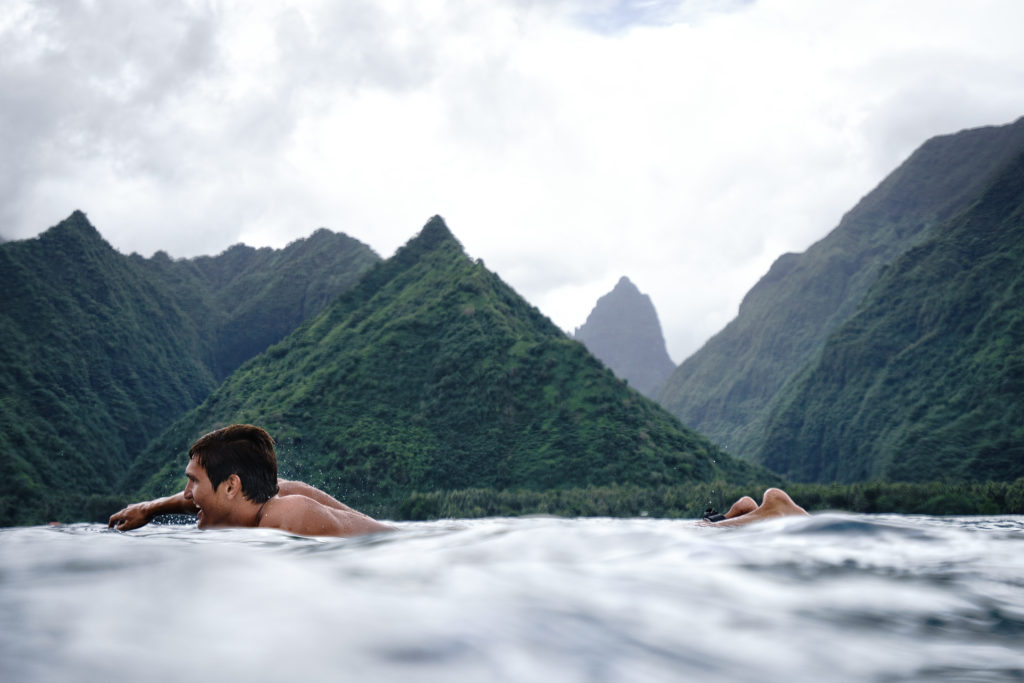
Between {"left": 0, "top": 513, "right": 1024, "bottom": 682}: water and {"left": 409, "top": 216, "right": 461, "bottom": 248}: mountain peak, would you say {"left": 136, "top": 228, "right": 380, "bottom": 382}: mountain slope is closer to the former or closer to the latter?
{"left": 409, "top": 216, "right": 461, "bottom": 248}: mountain peak

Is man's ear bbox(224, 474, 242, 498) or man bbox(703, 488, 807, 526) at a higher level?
man's ear bbox(224, 474, 242, 498)

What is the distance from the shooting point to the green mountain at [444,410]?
61.6 m

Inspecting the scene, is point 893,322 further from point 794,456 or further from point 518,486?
point 518,486

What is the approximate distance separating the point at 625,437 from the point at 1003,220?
192ft

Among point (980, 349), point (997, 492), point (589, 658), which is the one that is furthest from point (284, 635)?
point (980, 349)

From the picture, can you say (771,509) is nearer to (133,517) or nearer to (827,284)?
(133,517)

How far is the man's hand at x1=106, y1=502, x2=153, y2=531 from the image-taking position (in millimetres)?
5430

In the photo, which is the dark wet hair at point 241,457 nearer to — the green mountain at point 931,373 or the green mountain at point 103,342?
the green mountain at point 103,342

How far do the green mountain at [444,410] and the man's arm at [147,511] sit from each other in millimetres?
52116

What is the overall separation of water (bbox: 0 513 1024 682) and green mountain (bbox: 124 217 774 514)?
5441 cm

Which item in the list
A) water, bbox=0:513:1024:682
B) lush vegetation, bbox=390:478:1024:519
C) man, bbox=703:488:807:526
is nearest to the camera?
water, bbox=0:513:1024:682

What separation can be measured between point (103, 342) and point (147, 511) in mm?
96064

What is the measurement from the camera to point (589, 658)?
224cm

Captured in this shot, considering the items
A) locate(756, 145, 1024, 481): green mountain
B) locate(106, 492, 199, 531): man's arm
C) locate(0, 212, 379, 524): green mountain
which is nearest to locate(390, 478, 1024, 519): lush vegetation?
locate(756, 145, 1024, 481): green mountain
